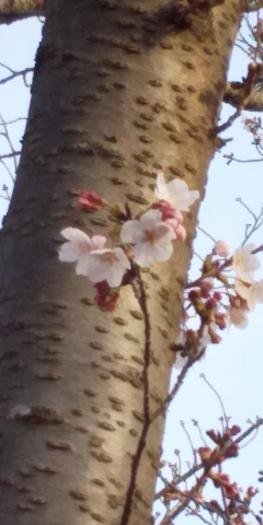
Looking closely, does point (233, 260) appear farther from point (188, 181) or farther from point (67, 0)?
point (67, 0)

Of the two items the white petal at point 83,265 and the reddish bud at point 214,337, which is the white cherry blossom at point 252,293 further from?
the white petal at point 83,265

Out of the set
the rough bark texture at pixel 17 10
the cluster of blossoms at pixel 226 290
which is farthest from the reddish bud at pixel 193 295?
the rough bark texture at pixel 17 10

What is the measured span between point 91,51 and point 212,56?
0.21 meters

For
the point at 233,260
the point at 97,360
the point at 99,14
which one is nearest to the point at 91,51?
the point at 99,14

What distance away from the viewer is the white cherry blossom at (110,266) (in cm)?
118

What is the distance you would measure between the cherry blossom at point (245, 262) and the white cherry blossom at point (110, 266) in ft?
0.83

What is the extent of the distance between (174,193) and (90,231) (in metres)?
0.12

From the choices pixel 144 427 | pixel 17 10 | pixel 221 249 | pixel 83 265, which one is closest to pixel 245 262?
pixel 221 249

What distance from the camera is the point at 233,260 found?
1.41 meters

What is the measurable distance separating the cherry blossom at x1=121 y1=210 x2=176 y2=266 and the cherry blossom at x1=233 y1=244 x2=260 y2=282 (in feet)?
0.71

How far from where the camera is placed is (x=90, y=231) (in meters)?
1.31

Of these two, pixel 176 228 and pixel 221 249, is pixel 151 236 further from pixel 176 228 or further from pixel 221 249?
pixel 221 249

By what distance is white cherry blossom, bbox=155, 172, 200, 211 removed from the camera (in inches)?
49.4

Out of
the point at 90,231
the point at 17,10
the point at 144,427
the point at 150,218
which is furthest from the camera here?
the point at 17,10
